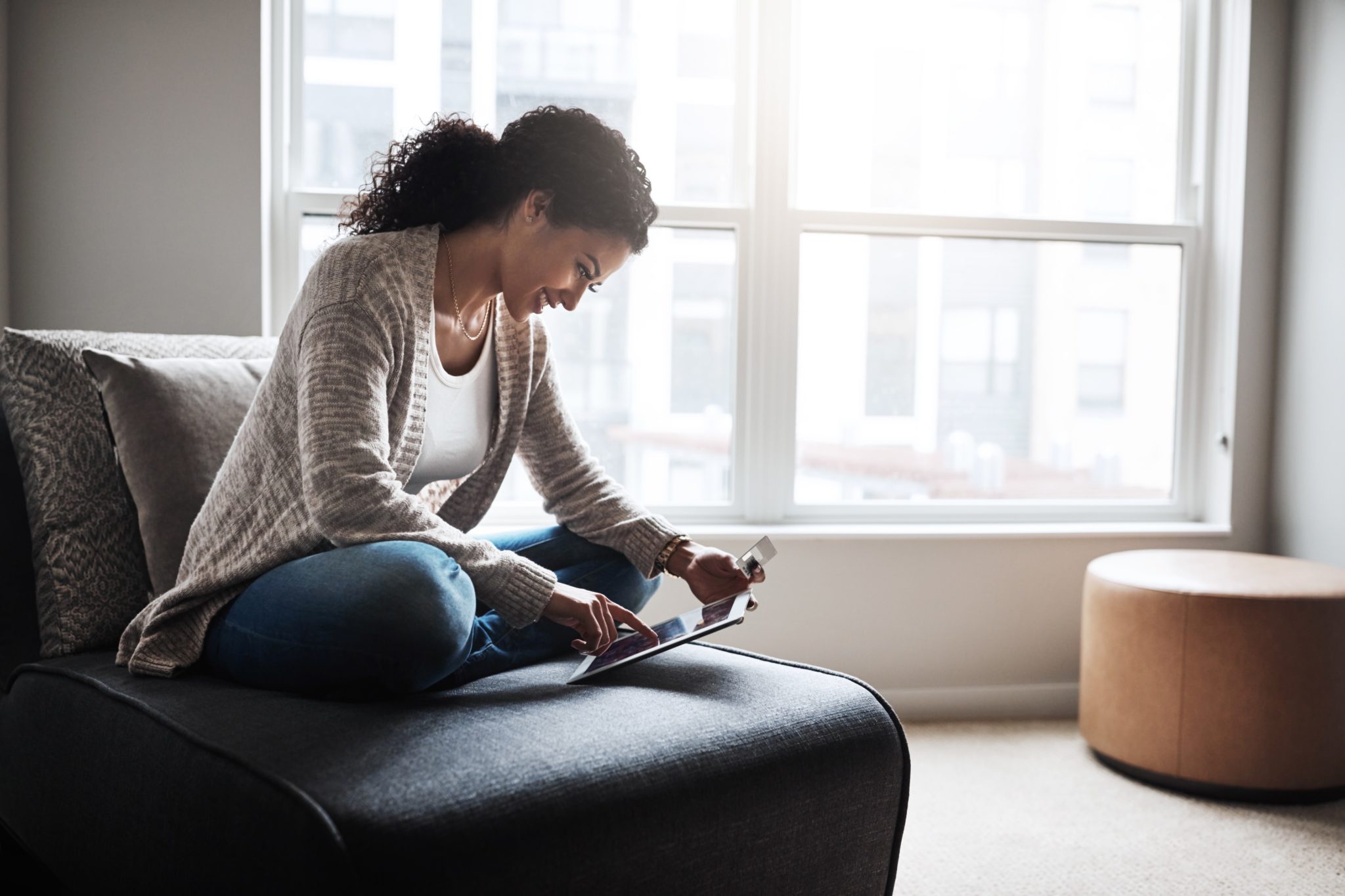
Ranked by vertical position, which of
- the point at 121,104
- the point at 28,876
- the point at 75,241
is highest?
the point at 121,104

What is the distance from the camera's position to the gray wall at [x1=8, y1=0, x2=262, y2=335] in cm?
210

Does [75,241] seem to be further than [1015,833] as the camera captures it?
Yes

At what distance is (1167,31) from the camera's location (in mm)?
2668

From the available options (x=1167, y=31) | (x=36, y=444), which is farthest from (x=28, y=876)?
(x=1167, y=31)

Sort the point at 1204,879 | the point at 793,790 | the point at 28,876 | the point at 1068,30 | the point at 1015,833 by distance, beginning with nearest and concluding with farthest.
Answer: the point at 793,790, the point at 28,876, the point at 1204,879, the point at 1015,833, the point at 1068,30

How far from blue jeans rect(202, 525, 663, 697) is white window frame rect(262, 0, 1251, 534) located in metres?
1.23

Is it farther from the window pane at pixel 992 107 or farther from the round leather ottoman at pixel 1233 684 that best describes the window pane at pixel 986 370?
the round leather ottoman at pixel 1233 684

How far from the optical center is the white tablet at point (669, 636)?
4.15 feet

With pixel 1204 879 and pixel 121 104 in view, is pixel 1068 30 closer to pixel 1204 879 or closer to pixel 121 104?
pixel 1204 879

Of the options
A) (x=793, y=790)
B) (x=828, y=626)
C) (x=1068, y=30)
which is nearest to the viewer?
(x=793, y=790)

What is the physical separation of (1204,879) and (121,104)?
8.23ft

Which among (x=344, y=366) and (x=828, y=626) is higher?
(x=344, y=366)

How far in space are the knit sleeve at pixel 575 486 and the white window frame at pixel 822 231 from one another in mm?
819

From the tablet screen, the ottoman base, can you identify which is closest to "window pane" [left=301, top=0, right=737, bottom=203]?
the tablet screen
